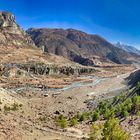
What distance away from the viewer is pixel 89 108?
93188mm

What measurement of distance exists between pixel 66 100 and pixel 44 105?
41.4ft

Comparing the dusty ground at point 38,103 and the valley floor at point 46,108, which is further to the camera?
the dusty ground at point 38,103

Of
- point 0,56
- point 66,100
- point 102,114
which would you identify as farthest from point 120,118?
point 0,56

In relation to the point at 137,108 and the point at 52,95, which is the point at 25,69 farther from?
the point at 137,108

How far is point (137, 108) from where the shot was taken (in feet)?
232

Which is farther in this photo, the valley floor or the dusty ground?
the dusty ground

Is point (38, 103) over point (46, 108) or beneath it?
over

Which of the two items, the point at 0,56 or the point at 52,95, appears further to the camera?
the point at 0,56

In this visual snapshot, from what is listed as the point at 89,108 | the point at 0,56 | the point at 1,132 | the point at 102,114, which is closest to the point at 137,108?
the point at 102,114

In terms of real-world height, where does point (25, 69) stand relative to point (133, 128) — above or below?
above

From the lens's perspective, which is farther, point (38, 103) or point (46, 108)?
point (38, 103)

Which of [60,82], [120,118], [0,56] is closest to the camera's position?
[120,118]

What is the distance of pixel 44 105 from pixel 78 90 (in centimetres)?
3608

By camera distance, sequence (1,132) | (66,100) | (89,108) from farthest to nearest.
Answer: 1. (66,100)
2. (89,108)
3. (1,132)
